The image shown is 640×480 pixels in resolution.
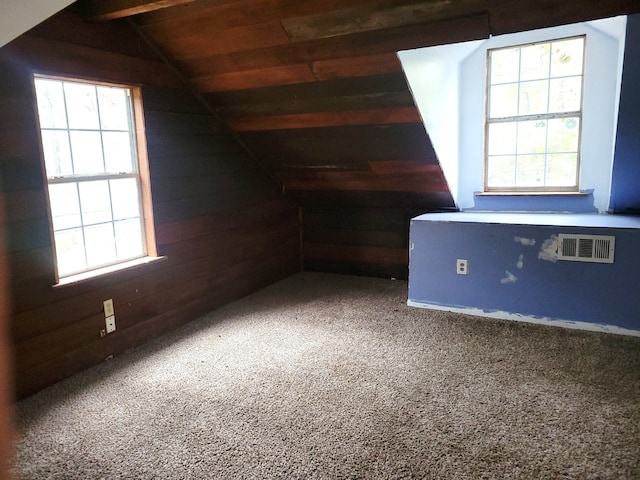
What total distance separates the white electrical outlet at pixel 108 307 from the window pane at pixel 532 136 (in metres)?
3.14

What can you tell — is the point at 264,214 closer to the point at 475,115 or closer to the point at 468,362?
the point at 475,115

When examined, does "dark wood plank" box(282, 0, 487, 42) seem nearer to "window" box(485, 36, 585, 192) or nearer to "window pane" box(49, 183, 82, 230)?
"window pane" box(49, 183, 82, 230)

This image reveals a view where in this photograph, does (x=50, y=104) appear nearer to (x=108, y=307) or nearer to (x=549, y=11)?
(x=108, y=307)

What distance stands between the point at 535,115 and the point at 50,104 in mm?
3266

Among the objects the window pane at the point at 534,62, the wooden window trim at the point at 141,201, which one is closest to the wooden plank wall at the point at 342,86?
the wooden window trim at the point at 141,201

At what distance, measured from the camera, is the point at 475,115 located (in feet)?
12.4

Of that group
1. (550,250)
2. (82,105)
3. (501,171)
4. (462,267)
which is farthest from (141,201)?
(501,171)

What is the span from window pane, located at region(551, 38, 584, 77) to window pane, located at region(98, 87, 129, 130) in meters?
3.01

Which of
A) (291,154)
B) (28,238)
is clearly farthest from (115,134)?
(291,154)

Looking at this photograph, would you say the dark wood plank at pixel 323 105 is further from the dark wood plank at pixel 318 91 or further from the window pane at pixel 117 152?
the window pane at pixel 117 152

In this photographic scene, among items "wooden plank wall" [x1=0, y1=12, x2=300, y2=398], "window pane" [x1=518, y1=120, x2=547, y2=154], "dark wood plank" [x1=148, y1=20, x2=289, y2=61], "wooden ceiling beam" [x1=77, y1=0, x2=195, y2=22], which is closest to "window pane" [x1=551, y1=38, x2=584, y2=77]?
"window pane" [x1=518, y1=120, x2=547, y2=154]

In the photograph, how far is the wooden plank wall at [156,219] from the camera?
2238 millimetres

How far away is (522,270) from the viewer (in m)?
3.13

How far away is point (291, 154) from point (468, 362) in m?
2.04
